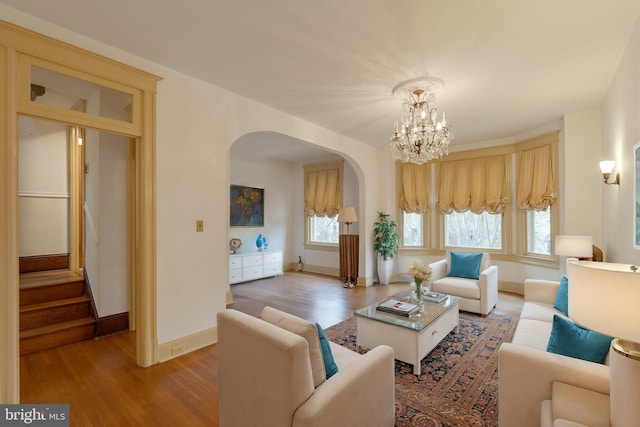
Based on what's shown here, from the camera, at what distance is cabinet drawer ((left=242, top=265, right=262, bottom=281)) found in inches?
243

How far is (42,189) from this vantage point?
14.2 feet

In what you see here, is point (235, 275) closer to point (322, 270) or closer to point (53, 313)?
point (322, 270)

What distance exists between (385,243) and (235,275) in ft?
10.5

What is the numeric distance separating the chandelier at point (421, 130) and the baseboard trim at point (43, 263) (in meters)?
5.21

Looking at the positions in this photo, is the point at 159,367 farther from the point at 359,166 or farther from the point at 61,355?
the point at 359,166

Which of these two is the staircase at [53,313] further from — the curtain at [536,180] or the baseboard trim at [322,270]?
the curtain at [536,180]

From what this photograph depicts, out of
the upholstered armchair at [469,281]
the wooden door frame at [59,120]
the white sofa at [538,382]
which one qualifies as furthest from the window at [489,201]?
the wooden door frame at [59,120]

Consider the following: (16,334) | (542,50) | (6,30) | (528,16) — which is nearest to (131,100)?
(6,30)

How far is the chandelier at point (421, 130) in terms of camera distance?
10.1ft

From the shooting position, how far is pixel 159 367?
2680mm

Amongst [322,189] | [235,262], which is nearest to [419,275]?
[235,262]

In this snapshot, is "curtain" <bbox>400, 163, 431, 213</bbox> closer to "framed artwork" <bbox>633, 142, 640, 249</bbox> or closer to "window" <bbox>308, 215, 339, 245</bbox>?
"window" <bbox>308, 215, 339, 245</bbox>

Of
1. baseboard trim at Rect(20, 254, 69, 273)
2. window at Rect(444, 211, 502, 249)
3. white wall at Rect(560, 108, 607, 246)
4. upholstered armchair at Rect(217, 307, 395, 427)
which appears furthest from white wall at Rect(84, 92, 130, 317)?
white wall at Rect(560, 108, 607, 246)

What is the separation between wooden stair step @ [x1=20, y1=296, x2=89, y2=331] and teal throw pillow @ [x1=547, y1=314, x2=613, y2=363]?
4651 mm
